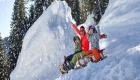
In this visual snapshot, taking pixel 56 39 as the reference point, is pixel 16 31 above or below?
below

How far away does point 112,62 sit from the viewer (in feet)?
20.2

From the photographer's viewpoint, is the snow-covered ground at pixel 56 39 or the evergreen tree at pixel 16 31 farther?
the evergreen tree at pixel 16 31

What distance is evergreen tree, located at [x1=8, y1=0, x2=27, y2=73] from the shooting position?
32000mm

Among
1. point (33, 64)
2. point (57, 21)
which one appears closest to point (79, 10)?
point (57, 21)

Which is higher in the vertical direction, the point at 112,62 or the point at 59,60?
the point at 112,62

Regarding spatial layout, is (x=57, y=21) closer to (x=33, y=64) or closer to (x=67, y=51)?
(x=67, y=51)

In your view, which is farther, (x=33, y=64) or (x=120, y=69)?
(x=33, y=64)

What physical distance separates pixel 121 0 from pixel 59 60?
30.9 feet

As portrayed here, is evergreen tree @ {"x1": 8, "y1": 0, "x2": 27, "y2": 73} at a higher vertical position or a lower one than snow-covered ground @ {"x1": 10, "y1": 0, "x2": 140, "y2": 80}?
lower

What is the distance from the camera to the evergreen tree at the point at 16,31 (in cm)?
3200

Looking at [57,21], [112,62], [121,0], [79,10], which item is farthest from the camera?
[79,10]

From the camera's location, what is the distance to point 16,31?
115 feet

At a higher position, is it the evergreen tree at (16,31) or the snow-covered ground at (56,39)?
the snow-covered ground at (56,39)

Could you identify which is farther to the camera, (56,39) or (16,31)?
(16,31)
